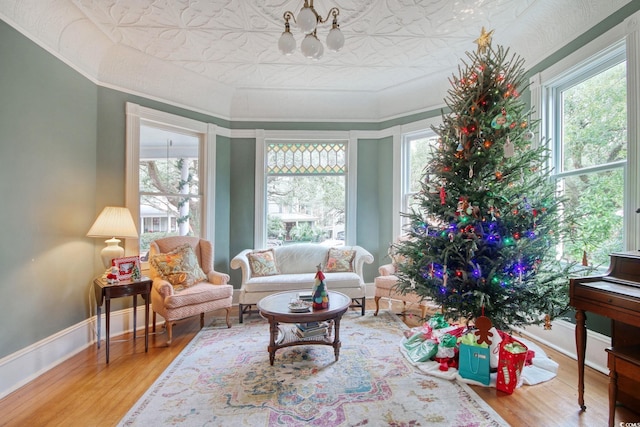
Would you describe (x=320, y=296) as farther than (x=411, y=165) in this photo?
No

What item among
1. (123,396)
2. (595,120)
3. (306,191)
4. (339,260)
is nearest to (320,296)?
(339,260)

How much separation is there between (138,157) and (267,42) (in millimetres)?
2008

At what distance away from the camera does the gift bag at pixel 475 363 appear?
2.10m

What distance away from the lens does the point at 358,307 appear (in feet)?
12.9

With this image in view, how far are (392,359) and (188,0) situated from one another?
11.8ft

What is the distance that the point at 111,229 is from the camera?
9.04 feet

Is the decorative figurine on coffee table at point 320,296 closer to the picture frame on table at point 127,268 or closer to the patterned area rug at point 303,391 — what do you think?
the patterned area rug at point 303,391

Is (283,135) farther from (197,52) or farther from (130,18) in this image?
(130,18)

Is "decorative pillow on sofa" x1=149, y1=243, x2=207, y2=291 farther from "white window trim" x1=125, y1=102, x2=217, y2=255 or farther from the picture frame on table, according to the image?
"white window trim" x1=125, y1=102, x2=217, y2=255

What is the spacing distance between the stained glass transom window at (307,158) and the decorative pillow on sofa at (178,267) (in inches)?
73.8

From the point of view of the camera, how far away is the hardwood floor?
1.76m

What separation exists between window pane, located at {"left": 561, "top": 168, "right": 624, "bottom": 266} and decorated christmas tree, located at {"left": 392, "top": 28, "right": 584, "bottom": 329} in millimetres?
326

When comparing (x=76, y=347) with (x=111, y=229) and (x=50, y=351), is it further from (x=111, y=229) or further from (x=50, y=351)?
(x=111, y=229)

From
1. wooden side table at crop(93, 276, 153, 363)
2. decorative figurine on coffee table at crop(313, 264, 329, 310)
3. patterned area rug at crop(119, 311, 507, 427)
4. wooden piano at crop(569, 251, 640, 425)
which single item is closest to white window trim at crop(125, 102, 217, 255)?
wooden side table at crop(93, 276, 153, 363)
